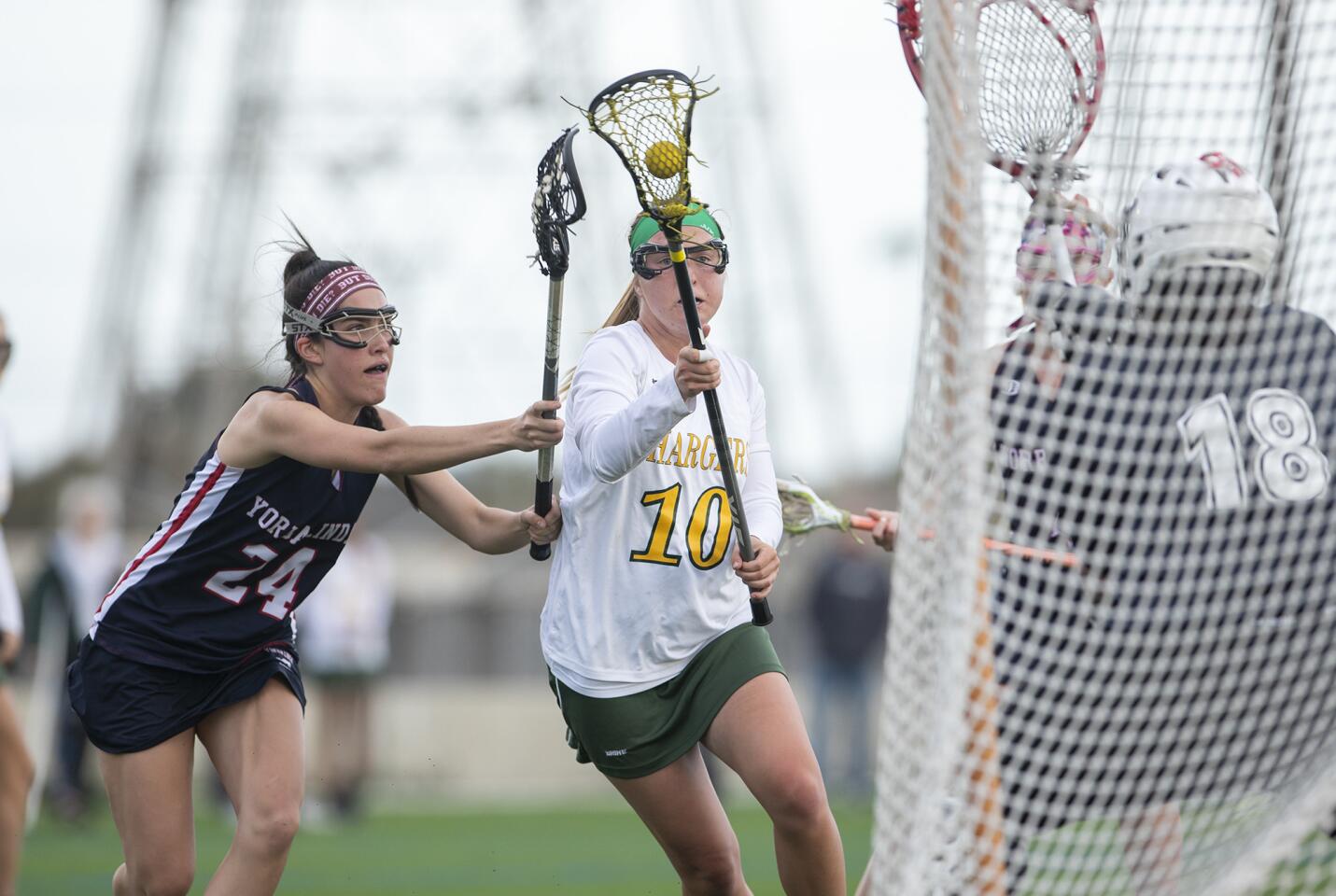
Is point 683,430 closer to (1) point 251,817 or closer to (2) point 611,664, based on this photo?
(2) point 611,664

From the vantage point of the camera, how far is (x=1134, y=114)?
3523mm

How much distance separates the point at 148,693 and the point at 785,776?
173 cm

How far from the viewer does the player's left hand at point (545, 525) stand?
4.48 metres

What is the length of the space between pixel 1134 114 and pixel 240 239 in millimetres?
15564

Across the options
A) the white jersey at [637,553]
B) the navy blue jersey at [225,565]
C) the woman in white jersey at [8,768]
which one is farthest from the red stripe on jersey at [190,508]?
the woman in white jersey at [8,768]

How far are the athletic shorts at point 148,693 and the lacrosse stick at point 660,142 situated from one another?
1492 millimetres

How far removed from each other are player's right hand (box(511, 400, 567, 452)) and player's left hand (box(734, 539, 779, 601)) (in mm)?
589

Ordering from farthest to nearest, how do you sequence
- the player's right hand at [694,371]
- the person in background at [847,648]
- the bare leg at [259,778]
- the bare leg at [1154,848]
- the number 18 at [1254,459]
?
the person in background at [847,648] < the bare leg at [259,778] < the player's right hand at [694,371] < the bare leg at [1154,848] < the number 18 at [1254,459]

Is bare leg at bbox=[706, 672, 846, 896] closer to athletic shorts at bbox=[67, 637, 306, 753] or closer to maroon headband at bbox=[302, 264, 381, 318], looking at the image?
athletic shorts at bbox=[67, 637, 306, 753]

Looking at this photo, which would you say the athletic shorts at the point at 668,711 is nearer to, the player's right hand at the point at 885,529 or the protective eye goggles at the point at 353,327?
the player's right hand at the point at 885,529

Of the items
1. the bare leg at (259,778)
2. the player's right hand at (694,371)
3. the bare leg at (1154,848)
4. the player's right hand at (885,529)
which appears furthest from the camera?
the player's right hand at (885,529)

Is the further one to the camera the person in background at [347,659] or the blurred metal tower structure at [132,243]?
the blurred metal tower structure at [132,243]

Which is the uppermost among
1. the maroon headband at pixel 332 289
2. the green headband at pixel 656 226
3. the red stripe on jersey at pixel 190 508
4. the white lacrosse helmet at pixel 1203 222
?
the white lacrosse helmet at pixel 1203 222

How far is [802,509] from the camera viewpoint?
5.03 meters
